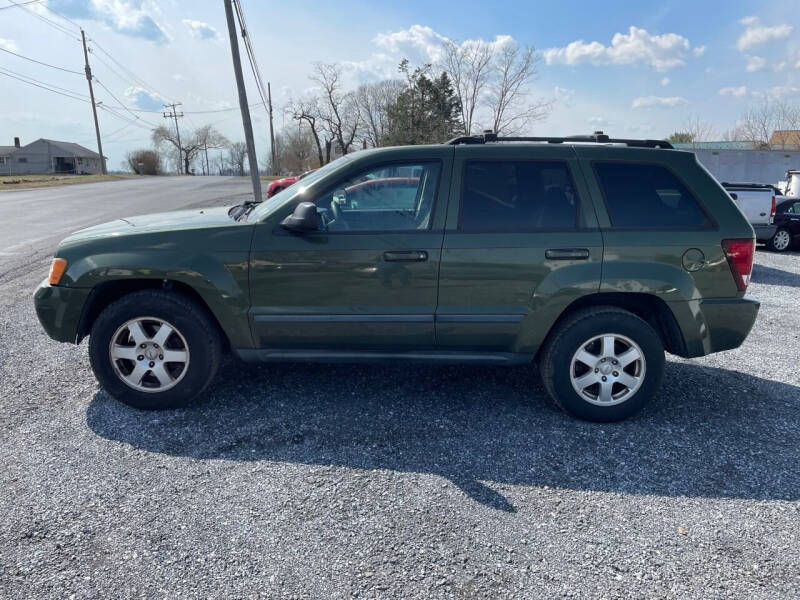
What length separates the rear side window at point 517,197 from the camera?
142 inches

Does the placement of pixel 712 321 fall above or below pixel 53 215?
above

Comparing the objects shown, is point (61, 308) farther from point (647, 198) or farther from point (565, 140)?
point (647, 198)

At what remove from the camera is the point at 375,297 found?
142 inches

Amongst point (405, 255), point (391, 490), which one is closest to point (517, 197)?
point (405, 255)

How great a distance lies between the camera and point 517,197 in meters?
3.65

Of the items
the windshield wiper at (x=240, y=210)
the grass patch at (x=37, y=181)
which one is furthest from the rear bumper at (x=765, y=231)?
the grass patch at (x=37, y=181)

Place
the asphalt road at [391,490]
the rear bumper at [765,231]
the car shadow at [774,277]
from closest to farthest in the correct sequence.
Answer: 1. the asphalt road at [391,490]
2. the car shadow at [774,277]
3. the rear bumper at [765,231]

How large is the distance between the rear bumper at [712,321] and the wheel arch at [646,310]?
0.05m

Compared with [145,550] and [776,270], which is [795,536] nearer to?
[145,550]

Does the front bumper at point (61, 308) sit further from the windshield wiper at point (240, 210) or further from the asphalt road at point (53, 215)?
the asphalt road at point (53, 215)

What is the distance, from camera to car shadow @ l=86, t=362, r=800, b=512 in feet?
10.2

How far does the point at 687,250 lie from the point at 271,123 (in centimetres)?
4781

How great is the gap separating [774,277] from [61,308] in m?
10.9

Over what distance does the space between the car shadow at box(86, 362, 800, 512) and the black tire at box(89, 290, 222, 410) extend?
0.40 feet
